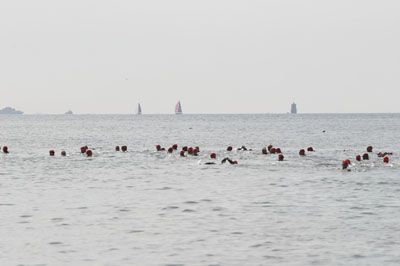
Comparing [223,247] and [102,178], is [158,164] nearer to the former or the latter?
[102,178]

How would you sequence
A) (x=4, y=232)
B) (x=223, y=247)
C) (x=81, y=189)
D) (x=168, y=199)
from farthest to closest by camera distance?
1. (x=81, y=189)
2. (x=168, y=199)
3. (x=4, y=232)
4. (x=223, y=247)

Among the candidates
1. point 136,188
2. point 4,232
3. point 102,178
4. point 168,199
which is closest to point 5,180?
point 102,178

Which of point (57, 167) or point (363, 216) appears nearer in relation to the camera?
point (363, 216)

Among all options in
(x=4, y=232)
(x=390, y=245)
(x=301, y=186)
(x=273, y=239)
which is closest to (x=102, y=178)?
(x=301, y=186)

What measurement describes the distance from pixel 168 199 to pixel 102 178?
33.8ft

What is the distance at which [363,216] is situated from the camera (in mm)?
23047

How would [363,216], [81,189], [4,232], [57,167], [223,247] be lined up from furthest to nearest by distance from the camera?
[57,167] < [81,189] < [363,216] < [4,232] < [223,247]

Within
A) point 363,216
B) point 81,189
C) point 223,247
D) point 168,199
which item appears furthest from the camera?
point 81,189

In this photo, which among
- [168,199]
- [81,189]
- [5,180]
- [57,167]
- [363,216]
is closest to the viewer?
[363,216]

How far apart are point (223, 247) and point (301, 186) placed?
15.0 meters

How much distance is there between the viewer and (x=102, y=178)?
37219mm

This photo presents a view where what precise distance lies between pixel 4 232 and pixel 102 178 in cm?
1708

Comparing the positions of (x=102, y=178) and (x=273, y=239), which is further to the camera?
(x=102, y=178)

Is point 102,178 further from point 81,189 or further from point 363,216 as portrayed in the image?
point 363,216
